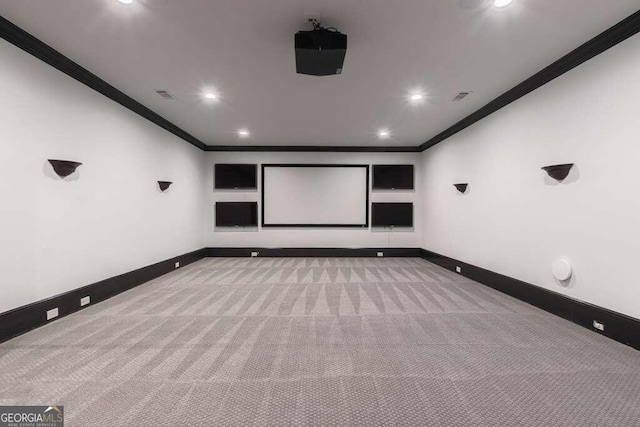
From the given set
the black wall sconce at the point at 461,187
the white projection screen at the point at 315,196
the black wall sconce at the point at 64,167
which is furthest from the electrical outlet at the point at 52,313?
the black wall sconce at the point at 461,187

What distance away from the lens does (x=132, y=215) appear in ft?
14.7

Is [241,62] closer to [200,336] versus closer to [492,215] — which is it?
[200,336]

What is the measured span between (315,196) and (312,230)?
37.3 inches

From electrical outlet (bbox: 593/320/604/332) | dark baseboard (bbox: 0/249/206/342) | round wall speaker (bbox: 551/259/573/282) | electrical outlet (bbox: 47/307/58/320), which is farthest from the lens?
round wall speaker (bbox: 551/259/573/282)

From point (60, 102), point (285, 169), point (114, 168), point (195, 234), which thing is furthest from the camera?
point (285, 169)

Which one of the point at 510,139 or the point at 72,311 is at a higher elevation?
the point at 510,139

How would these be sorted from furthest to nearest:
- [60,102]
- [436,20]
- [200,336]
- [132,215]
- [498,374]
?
[132,215] → [60,102] → [200,336] → [436,20] → [498,374]

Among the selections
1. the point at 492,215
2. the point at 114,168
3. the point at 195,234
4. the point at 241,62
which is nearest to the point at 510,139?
the point at 492,215

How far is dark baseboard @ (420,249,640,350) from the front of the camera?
2.52m

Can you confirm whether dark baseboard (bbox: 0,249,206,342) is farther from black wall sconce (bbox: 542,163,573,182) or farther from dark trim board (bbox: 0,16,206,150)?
black wall sconce (bbox: 542,163,573,182)

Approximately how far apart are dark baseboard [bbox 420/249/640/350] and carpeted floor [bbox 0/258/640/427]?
0.11 m

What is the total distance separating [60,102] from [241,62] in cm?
220

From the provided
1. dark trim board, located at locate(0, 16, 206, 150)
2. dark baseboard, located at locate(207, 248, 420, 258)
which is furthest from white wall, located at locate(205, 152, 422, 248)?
dark trim board, located at locate(0, 16, 206, 150)

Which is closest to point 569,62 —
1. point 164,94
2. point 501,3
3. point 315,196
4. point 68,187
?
point 501,3
